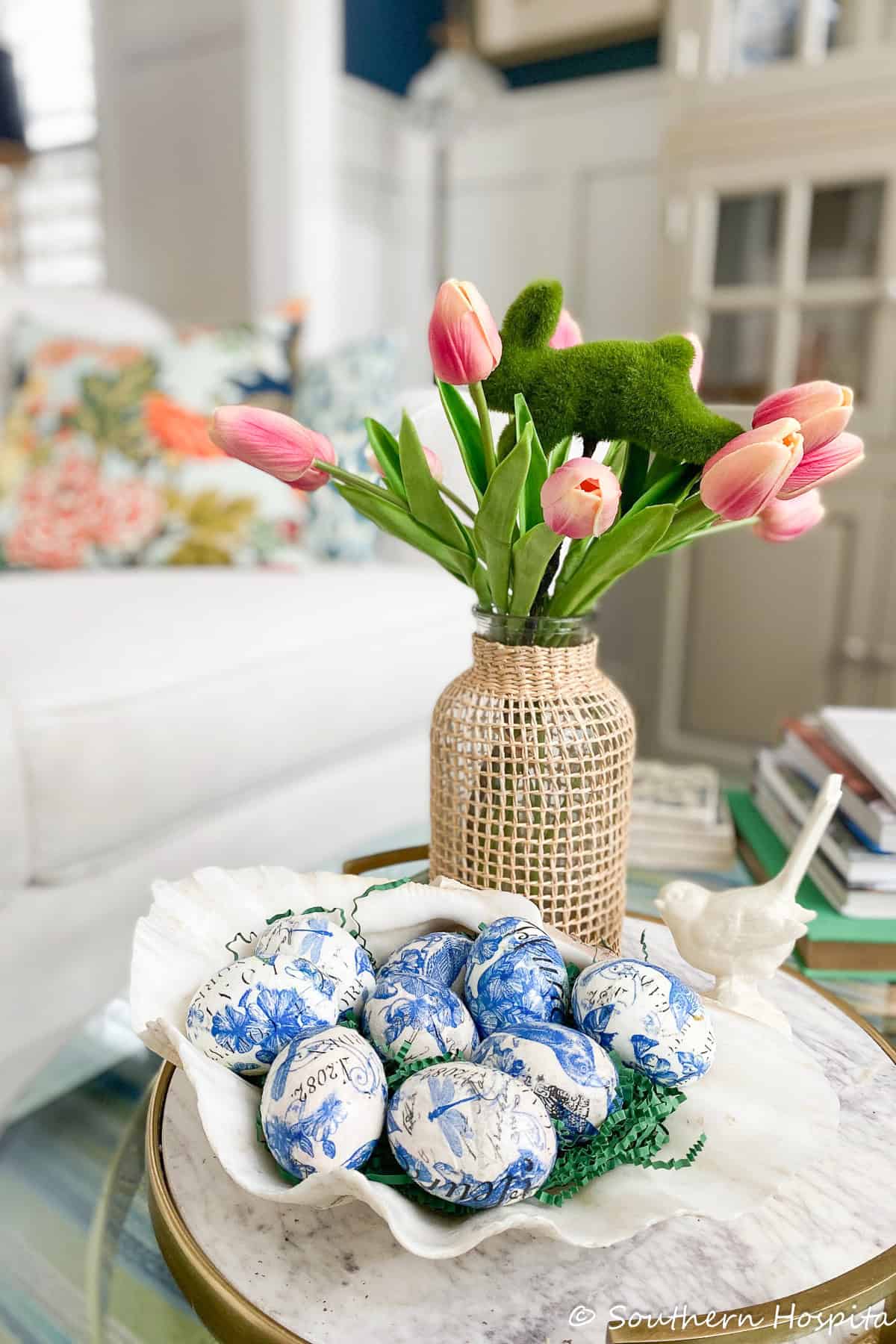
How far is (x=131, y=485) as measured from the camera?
145 centimetres

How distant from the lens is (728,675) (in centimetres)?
214

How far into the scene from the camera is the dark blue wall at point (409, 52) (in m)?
2.32

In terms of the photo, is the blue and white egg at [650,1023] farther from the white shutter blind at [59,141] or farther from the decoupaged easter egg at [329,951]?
the white shutter blind at [59,141]

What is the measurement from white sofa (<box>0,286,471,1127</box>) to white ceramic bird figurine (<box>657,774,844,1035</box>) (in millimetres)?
375

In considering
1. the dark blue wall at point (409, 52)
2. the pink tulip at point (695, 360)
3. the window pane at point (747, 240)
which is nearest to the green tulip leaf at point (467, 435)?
the pink tulip at point (695, 360)

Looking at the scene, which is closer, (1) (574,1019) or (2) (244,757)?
(1) (574,1019)

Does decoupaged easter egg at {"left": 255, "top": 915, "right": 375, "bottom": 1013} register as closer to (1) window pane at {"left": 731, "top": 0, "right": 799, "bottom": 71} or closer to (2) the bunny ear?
(2) the bunny ear

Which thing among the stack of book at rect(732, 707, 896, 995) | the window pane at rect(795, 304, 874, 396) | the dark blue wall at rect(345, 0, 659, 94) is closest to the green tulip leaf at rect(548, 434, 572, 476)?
the stack of book at rect(732, 707, 896, 995)

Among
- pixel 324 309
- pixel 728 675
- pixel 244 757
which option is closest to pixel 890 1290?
pixel 244 757

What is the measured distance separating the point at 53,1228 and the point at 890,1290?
44cm

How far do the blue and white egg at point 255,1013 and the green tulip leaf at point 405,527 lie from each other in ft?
0.81

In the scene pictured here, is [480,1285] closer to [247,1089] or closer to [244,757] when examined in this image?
[247,1089]

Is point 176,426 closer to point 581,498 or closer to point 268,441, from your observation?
point 268,441

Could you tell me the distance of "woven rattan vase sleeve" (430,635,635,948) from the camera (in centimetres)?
54
